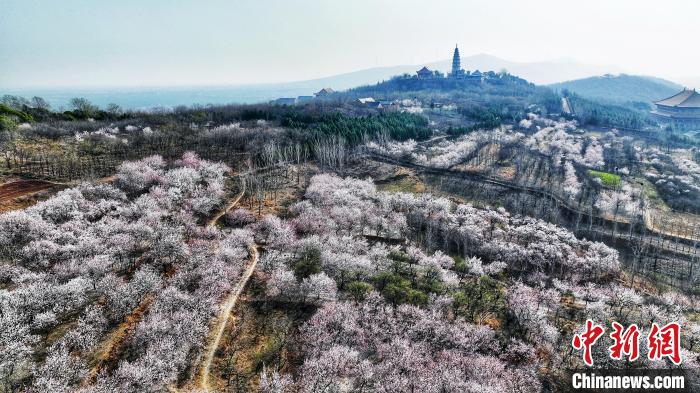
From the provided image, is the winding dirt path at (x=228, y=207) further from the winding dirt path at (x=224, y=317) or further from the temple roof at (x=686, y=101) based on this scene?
the temple roof at (x=686, y=101)

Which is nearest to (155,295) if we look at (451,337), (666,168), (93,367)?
(93,367)

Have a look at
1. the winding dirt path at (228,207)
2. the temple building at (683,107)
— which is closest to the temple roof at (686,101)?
the temple building at (683,107)

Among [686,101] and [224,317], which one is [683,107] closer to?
[686,101]

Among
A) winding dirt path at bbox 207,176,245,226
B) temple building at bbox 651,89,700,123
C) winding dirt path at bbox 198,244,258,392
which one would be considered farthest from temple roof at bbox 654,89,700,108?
winding dirt path at bbox 198,244,258,392

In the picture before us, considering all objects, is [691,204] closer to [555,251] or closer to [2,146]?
[555,251]

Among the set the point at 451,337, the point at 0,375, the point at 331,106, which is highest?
the point at 331,106

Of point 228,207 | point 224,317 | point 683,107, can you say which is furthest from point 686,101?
point 224,317
